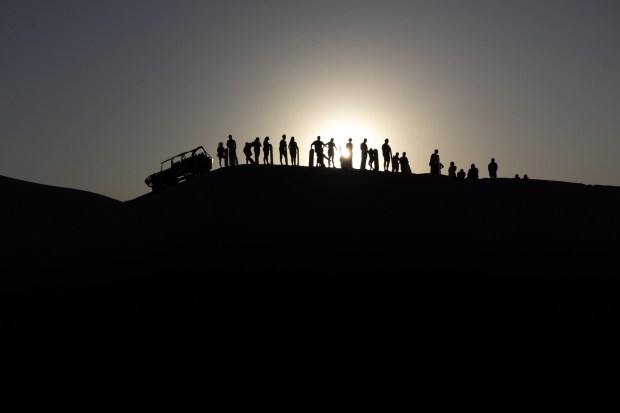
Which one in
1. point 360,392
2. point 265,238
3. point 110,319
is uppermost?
point 265,238

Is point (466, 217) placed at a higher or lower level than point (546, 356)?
higher

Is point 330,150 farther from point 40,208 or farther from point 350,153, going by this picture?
point 40,208

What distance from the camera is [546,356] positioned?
39.3 feet

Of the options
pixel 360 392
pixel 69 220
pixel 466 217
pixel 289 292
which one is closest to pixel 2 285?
pixel 289 292

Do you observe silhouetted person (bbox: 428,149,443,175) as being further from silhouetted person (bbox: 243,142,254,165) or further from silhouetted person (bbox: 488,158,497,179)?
silhouetted person (bbox: 243,142,254,165)

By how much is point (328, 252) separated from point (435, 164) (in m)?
11.3

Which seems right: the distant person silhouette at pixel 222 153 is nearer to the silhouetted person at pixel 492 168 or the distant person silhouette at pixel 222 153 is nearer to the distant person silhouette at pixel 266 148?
the distant person silhouette at pixel 266 148

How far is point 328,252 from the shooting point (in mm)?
15820

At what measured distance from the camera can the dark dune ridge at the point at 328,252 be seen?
1396 centimetres

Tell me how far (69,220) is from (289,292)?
3872 centimetres

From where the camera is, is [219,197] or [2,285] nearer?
[2,285]

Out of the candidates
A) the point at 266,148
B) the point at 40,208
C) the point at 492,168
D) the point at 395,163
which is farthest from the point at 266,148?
the point at 40,208

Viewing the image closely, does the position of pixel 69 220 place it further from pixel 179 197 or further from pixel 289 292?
pixel 289 292

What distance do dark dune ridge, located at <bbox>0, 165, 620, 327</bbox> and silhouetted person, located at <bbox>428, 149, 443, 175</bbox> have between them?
321 cm
